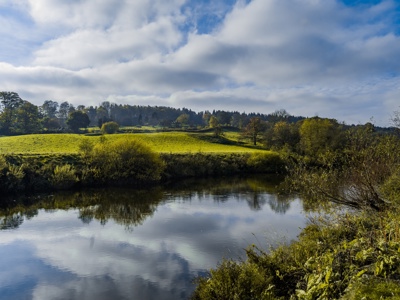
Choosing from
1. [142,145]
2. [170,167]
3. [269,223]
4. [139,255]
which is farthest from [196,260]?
[170,167]

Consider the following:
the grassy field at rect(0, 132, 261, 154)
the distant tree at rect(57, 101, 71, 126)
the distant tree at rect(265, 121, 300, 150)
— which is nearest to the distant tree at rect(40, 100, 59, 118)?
the distant tree at rect(57, 101, 71, 126)

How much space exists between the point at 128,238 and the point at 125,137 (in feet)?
99.1

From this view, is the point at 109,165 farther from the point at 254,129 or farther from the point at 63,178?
the point at 254,129

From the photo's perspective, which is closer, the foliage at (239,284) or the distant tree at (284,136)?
the foliage at (239,284)

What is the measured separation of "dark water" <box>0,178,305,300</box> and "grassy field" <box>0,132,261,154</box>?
1998cm

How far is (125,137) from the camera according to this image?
53094 millimetres

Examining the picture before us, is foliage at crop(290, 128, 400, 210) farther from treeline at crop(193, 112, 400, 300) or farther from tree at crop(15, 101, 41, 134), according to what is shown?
tree at crop(15, 101, 41, 134)

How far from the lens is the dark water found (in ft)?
56.6

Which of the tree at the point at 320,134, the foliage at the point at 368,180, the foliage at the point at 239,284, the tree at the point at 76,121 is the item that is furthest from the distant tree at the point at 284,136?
the tree at the point at 76,121

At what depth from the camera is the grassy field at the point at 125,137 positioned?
6219 cm

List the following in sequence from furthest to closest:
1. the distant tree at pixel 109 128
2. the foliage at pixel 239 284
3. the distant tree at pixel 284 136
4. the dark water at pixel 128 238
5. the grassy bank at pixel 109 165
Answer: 1. the distant tree at pixel 109 128
2. the distant tree at pixel 284 136
3. the grassy bank at pixel 109 165
4. the dark water at pixel 128 238
5. the foliage at pixel 239 284

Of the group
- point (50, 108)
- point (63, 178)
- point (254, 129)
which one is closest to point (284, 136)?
point (254, 129)

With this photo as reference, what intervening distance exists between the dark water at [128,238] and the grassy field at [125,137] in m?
20.0

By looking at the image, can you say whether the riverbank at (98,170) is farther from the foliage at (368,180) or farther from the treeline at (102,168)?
the foliage at (368,180)
